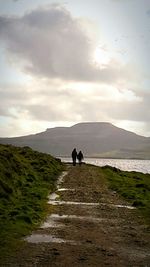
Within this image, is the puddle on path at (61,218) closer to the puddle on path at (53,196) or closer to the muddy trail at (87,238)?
the muddy trail at (87,238)

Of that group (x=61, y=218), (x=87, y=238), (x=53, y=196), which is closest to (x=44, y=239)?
(x=87, y=238)

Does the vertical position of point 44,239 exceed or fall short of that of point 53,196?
it falls short

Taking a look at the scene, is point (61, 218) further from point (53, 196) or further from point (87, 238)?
point (53, 196)

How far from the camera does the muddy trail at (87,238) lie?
15.5 metres

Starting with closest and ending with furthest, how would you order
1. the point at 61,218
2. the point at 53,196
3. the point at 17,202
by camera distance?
the point at 61,218 → the point at 17,202 → the point at 53,196

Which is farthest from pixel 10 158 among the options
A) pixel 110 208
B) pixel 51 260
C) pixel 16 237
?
pixel 51 260

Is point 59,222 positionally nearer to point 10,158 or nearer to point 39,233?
point 39,233

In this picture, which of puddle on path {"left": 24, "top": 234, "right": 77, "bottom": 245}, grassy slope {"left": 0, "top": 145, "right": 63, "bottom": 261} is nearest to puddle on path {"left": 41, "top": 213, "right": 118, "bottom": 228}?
grassy slope {"left": 0, "top": 145, "right": 63, "bottom": 261}

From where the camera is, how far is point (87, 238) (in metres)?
19.3

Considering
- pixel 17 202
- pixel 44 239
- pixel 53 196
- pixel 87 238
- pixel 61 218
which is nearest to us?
pixel 44 239

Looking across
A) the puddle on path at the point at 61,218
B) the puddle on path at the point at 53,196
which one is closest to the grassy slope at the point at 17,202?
the puddle on path at the point at 53,196

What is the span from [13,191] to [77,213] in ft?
22.7

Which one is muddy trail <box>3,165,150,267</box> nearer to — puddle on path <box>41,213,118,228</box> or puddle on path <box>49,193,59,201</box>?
puddle on path <box>41,213,118,228</box>

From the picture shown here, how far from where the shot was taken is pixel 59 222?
75.9ft
